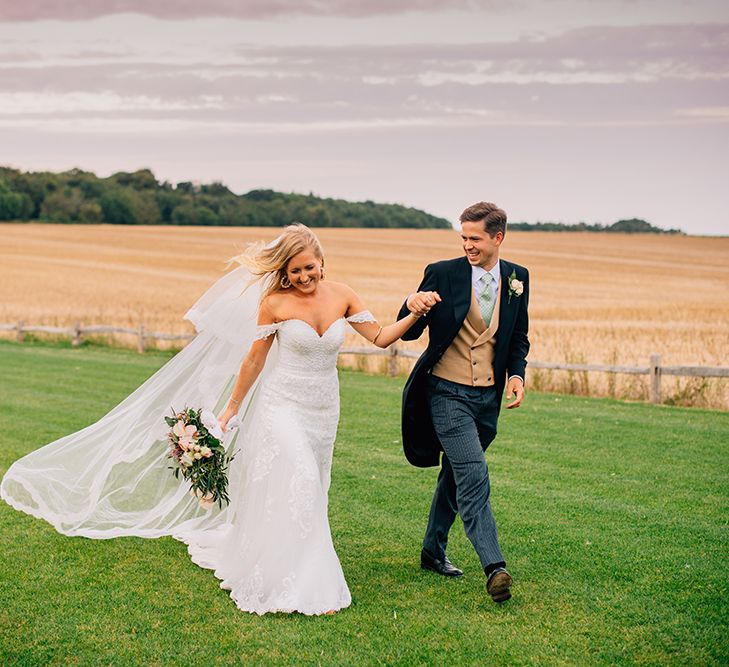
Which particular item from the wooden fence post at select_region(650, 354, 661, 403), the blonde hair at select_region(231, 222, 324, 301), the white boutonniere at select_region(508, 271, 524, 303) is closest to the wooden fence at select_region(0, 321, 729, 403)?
the wooden fence post at select_region(650, 354, 661, 403)

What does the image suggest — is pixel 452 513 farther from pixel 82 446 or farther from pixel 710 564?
pixel 82 446

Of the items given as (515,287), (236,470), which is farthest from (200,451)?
(515,287)

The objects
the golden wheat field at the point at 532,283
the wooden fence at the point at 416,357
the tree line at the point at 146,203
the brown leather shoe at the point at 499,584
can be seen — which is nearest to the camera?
the brown leather shoe at the point at 499,584

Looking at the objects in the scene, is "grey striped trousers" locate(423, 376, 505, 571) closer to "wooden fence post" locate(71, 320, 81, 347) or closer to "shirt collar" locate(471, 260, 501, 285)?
"shirt collar" locate(471, 260, 501, 285)

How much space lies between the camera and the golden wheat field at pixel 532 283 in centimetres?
2208

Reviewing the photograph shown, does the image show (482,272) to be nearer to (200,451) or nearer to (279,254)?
(279,254)

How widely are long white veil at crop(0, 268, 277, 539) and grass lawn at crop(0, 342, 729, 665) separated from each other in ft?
0.67

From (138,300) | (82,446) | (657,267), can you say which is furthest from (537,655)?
(657,267)

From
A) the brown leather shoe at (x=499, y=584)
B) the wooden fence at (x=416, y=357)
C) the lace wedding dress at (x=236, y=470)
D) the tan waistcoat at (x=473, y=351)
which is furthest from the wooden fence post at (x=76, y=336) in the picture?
the brown leather shoe at (x=499, y=584)

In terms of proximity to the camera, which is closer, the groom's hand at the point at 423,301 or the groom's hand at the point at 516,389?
the groom's hand at the point at 423,301

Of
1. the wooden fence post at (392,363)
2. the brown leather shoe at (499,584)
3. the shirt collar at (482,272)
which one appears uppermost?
the shirt collar at (482,272)

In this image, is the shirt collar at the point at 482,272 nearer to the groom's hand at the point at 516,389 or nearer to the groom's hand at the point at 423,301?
the groom's hand at the point at 423,301

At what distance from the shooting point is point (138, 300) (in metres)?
38.5

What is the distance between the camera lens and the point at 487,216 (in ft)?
20.3
